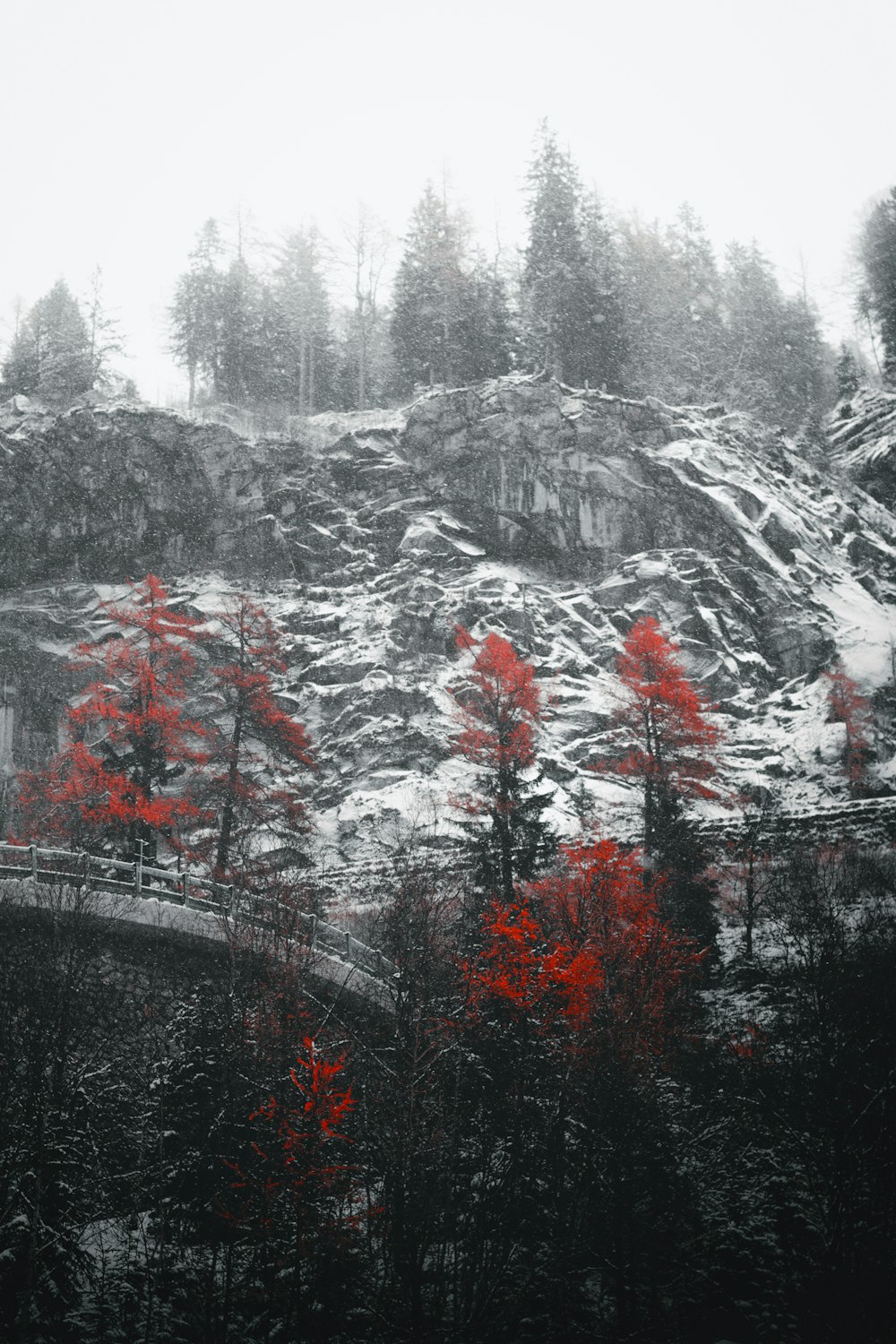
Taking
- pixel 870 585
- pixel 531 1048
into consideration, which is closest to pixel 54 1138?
pixel 531 1048

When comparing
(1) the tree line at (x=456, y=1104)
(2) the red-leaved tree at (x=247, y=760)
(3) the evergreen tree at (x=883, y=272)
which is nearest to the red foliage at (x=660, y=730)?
(1) the tree line at (x=456, y=1104)

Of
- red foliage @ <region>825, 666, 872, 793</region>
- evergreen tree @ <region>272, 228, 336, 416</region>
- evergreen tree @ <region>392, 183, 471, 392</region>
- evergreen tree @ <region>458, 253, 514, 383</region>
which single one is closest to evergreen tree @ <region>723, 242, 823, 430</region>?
evergreen tree @ <region>458, 253, 514, 383</region>

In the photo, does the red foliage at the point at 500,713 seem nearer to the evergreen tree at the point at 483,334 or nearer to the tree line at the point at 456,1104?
the tree line at the point at 456,1104

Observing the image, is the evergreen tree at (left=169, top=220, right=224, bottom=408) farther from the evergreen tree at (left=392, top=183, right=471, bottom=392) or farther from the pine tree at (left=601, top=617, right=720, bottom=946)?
the pine tree at (left=601, top=617, right=720, bottom=946)

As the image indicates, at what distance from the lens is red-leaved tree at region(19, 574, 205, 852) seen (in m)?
21.8

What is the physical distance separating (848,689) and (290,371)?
1475 inches

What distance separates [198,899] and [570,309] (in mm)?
42717

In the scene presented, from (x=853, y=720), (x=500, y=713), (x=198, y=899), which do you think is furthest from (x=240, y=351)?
(x=198, y=899)

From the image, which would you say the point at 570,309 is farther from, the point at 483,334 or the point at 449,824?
the point at 449,824

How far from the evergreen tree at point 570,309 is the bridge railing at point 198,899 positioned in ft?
126

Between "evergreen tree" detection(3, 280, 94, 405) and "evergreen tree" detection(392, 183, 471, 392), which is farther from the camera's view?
"evergreen tree" detection(392, 183, 471, 392)

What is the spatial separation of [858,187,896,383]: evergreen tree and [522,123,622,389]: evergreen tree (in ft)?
60.9

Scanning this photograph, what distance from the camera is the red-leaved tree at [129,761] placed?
2180 centimetres

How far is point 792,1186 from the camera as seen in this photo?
16.0m
